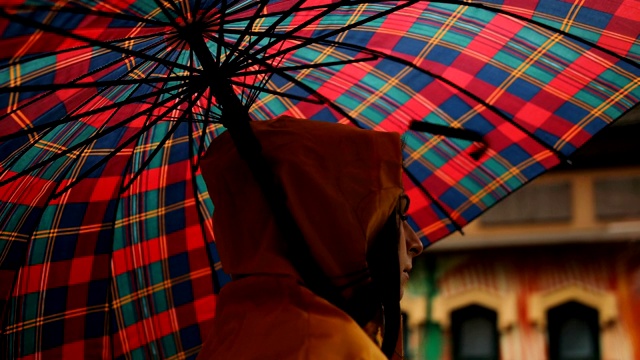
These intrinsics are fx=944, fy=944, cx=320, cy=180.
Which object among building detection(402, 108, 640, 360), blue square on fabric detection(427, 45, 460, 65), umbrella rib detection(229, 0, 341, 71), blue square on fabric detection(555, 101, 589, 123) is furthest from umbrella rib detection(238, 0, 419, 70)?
building detection(402, 108, 640, 360)

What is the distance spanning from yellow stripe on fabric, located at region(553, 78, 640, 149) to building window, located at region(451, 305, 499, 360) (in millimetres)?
7547

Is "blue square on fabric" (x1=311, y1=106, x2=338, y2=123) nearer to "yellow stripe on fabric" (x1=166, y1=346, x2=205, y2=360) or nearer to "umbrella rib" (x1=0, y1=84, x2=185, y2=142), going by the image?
"umbrella rib" (x1=0, y1=84, x2=185, y2=142)

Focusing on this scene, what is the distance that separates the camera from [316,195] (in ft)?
6.87

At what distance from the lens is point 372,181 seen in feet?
6.95

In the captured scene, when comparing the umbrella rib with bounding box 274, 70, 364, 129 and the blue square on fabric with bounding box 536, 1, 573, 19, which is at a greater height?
the blue square on fabric with bounding box 536, 1, 573, 19

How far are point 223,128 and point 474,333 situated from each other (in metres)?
7.94

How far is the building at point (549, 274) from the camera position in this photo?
9.42m

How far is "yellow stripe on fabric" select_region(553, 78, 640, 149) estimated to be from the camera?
111 inches

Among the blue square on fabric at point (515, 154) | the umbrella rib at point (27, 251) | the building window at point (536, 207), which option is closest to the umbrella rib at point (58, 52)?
the umbrella rib at point (27, 251)

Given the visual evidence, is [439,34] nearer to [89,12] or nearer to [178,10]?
[178,10]

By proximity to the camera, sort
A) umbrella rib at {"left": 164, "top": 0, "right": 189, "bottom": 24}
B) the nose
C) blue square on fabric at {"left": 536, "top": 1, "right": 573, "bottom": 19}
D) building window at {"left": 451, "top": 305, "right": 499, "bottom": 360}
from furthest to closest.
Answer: building window at {"left": 451, "top": 305, "right": 499, "bottom": 360} → blue square on fabric at {"left": 536, "top": 1, "right": 573, "bottom": 19} → the nose → umbrella rib at {"left": 164, "top": 0, "right": 189, "bottom": 24}

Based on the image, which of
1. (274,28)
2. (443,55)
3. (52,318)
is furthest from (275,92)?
(52,318)

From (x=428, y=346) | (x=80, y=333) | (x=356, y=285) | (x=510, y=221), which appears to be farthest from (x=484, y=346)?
(x=356, y=285)

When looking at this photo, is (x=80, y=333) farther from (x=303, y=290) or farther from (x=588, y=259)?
(x=588, y=259)
